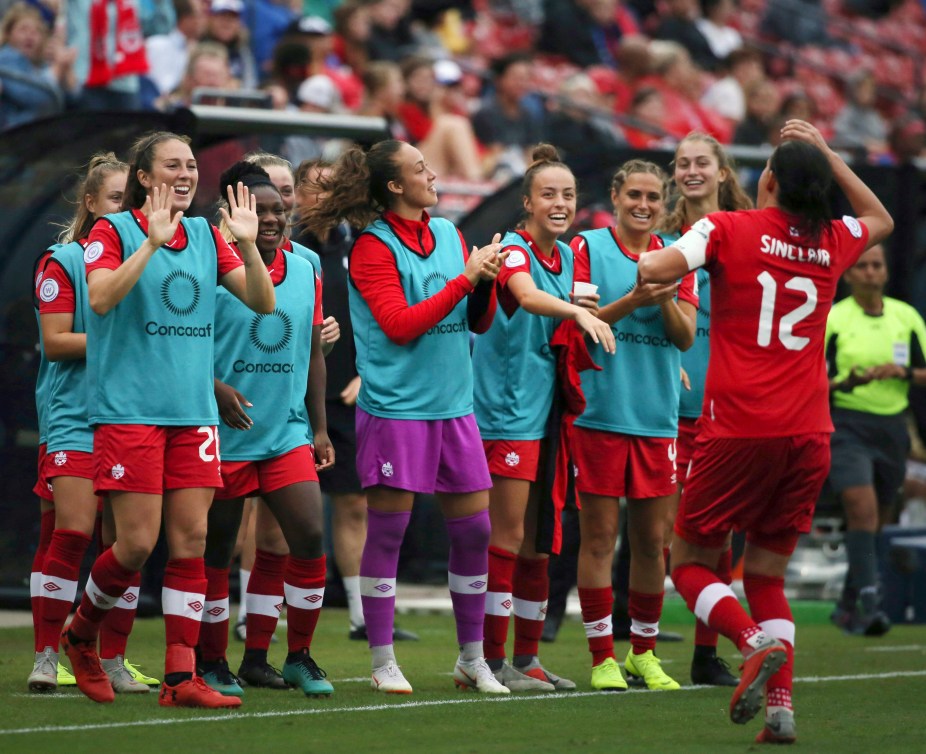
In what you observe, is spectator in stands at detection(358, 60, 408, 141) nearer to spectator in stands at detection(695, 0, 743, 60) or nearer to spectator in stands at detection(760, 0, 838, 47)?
spectator in stands at detection(695, 0, 743, 60)

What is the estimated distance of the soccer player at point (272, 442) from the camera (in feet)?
22.2

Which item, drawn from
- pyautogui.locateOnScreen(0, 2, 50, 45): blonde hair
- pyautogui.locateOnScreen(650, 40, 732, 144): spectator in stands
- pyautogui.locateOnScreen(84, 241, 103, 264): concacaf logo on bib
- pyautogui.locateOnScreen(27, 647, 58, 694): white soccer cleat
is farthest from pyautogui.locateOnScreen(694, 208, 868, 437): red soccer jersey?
pyautogui.locateOnScreen(650, 40, 732, 144): spectator in stands

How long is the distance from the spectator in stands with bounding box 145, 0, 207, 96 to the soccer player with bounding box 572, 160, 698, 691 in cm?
654

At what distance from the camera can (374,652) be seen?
22.7 feet

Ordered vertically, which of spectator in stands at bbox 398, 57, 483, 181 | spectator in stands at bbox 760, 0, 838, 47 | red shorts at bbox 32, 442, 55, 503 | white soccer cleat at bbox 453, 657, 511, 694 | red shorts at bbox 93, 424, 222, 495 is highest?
spectator in stands at bbox 760, 0, 838, 47

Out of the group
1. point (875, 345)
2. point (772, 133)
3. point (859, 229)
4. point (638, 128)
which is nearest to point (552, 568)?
point (875, 345)

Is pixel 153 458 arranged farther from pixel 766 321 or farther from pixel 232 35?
pixel 232 35

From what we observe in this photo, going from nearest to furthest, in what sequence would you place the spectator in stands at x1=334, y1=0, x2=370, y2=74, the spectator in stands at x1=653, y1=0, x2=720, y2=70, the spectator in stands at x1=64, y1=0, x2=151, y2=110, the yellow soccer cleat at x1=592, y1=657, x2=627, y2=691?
the yellow soccer cleat at x1=592, y1=657, x2=627, y2=691 < the spectator in stands at x1=64, y1=0, x2=151, y2=110 < the spectator in stands at x1=334, y1=0, x2=370, y2=74 < the spectator in stands at x1=653, y1=0, x2=720, y2=70

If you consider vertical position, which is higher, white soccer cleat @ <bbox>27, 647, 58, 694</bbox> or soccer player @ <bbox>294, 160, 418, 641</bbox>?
soccer player @ <bbox>294, 160, 418, 641</bbox>

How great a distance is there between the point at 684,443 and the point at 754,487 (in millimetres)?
2381

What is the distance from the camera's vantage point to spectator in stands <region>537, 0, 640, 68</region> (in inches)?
785

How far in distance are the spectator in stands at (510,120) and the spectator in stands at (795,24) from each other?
8409 millimetres

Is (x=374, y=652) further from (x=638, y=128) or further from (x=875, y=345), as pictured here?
(x=638, y=128)

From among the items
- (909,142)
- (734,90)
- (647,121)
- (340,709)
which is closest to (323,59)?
(647,121)
